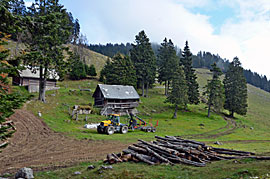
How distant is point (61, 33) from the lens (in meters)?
34.6

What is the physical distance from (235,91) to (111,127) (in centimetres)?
4436

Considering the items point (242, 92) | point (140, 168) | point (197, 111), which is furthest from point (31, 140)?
point (242, 92)

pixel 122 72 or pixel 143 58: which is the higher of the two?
pixel 143 58

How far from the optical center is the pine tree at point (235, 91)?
54406mm

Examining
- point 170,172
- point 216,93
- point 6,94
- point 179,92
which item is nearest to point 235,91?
point 216,93

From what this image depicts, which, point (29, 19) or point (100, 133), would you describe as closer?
point (29, 19)

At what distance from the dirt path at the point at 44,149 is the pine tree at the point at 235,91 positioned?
46393 millimetres

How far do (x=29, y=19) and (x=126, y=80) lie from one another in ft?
145

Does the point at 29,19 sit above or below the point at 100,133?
above

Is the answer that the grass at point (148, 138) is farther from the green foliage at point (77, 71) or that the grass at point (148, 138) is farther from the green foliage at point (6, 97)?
the green foliage at point (6, 97)

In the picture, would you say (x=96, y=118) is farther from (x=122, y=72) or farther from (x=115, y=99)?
(x=122, y=72)

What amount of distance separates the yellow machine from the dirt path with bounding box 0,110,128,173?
4.59 metres

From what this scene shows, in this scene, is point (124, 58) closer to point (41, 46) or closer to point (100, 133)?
point (41, 46)

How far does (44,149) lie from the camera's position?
1694 centimetres
